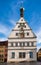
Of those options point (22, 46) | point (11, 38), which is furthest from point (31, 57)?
point (11, 38)

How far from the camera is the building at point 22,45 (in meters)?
37.0

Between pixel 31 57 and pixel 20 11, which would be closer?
pixel 31 57

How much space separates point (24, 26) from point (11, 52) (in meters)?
6.32

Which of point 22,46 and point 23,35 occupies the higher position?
point 23,35

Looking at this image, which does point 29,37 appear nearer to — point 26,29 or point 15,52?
point 26,29

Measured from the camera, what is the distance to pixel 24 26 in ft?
126

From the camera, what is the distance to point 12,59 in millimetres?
37188

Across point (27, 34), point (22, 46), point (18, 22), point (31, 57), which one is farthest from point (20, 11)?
point (31, 57)

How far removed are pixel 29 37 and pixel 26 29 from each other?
6.33ft

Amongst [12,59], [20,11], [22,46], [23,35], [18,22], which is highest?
[20,11]

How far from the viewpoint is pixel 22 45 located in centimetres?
3722

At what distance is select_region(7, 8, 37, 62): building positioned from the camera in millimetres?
37000

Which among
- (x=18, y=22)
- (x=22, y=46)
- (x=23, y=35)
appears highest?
(x=18, y=22)

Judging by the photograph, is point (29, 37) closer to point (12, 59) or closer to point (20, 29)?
point (20, 29)
